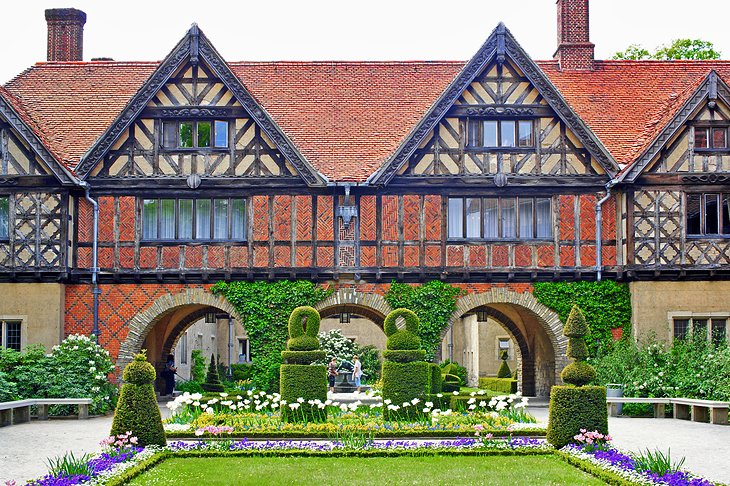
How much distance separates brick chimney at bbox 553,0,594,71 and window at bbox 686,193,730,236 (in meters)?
7.42

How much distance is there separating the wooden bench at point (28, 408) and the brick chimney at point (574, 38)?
18.9 m

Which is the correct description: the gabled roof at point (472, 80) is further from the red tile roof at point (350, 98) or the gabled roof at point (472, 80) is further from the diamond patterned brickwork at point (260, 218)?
the diamond patterned brickwork at point (260, 218)

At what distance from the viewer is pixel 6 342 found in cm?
2998

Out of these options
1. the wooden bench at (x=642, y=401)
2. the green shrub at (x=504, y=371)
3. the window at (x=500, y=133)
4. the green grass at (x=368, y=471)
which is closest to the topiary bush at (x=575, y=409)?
the green grass at (x=368, y=471)

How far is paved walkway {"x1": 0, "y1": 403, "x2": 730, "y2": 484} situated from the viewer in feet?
56.7

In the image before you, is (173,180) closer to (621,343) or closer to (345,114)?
(345,114)

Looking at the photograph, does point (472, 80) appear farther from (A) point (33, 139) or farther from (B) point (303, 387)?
(A) point (33, 139)

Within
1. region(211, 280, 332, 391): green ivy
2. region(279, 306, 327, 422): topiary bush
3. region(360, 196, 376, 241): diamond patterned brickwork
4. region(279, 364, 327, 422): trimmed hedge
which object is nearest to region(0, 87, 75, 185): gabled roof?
region(211, 280, 332, 391): green ivy

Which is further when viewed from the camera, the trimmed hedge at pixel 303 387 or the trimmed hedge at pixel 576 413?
the trimmed hedge at pixel 303 387

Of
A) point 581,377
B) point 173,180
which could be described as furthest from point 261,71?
point 581,377

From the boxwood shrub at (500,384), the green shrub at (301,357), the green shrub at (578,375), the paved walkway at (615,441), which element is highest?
the green shrub at (301,357)

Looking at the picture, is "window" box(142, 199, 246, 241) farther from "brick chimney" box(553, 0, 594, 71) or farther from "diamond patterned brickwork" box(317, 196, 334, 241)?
"brick chimney" box(553, 0, 594, 71)

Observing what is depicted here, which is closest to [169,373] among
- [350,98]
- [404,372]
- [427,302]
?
[427,302]

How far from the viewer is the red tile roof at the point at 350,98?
1259 inches
